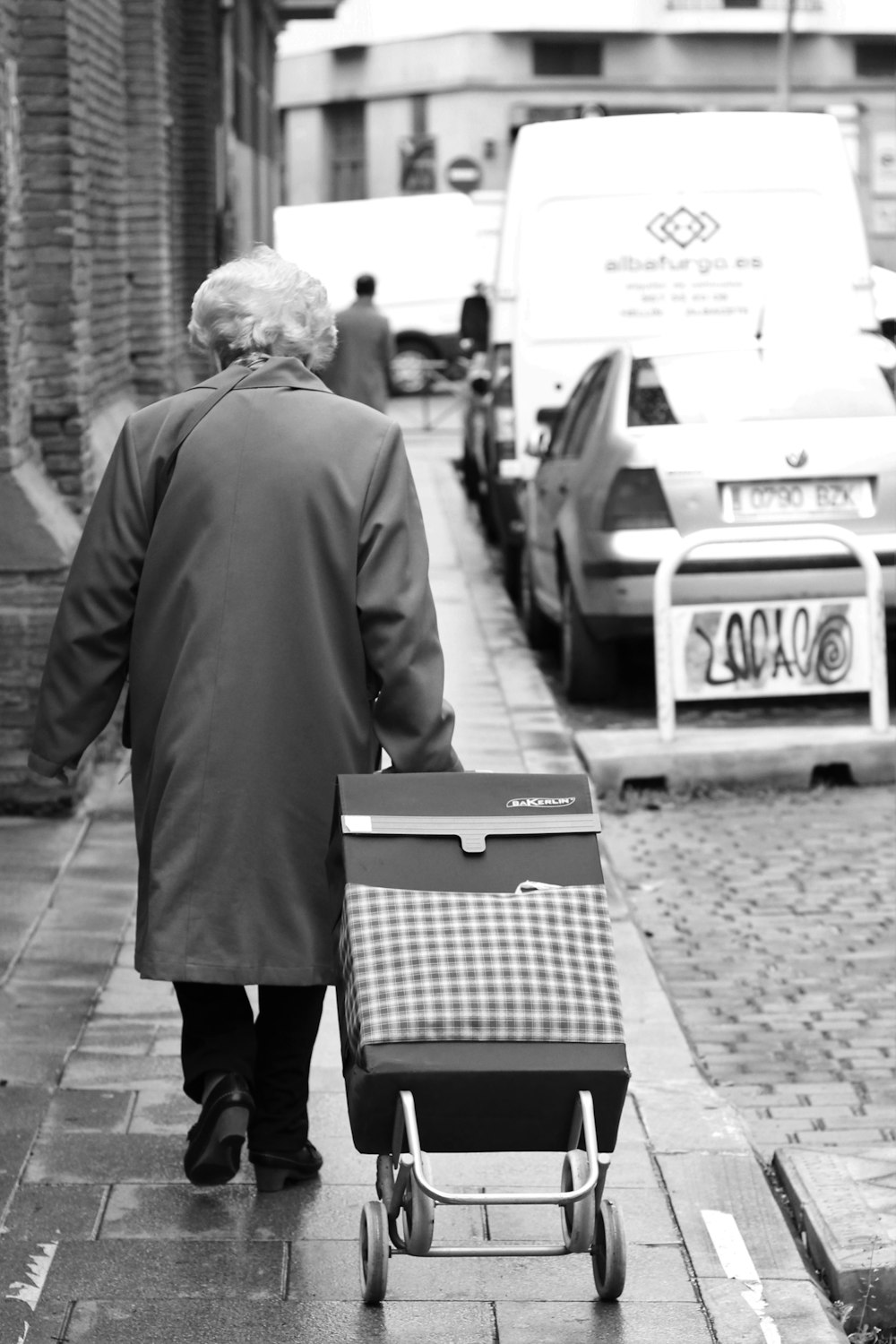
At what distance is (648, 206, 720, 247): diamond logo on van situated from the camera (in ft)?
41.8

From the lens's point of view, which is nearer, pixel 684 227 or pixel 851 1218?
pixel 851 1218

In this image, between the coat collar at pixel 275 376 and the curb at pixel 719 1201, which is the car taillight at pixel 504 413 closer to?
the curb at pixel 719 1201

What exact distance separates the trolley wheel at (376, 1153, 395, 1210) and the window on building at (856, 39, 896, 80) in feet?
162

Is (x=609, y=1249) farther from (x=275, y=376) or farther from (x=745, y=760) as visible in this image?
(x=745, y=760)

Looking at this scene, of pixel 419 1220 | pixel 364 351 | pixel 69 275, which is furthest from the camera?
pixel 364 351

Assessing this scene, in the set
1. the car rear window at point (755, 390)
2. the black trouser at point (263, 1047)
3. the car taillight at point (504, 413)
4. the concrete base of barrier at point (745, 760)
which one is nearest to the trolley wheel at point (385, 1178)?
the black trouser at point (263, 1047)

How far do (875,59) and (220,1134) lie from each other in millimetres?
49766

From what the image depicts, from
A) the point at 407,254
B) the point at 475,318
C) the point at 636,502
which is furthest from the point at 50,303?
the point at 407,254

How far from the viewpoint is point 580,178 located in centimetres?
1285

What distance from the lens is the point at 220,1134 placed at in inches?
161

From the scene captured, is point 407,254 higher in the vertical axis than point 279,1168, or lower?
higher

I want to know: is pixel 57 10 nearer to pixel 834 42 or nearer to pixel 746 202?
pixel 746 202

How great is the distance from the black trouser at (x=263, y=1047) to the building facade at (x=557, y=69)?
44668 millimetres

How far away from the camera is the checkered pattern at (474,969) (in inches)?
144
